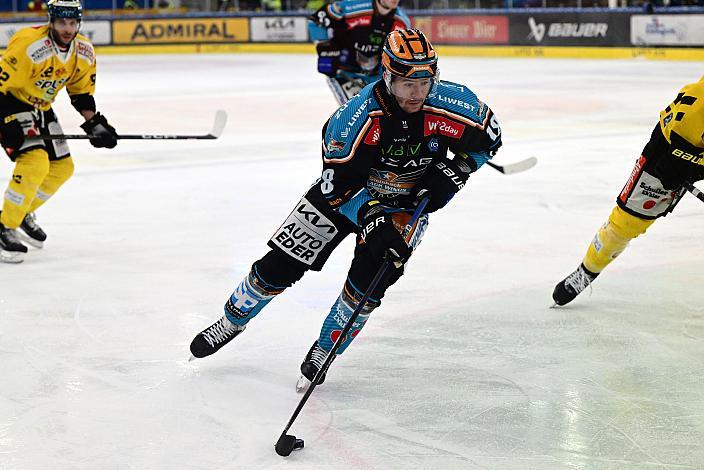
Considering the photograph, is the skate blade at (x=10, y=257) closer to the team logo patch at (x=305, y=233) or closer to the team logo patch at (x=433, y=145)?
the team logo patch at (x=305, y=233)

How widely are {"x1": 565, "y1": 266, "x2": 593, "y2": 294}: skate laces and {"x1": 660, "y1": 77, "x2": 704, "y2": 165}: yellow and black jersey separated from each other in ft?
2.26

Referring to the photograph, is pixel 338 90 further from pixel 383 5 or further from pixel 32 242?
pixel 32 242

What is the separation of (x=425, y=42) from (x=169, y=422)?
140cm

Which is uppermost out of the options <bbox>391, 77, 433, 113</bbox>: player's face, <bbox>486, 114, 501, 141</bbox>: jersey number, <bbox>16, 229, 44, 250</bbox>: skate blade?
<bbox>391, 77, 433, 113</bbox>: player's face

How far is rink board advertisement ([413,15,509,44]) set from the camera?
1838 centimetres

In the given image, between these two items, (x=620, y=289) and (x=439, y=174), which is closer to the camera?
(x=439, y=174)

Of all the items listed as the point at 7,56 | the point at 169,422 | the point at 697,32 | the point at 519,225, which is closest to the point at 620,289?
the point at 519,225

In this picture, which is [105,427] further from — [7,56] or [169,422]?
[7,56]

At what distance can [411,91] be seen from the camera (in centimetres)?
309

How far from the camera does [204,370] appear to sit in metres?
3.62

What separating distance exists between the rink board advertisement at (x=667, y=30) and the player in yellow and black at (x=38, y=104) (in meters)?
12.0

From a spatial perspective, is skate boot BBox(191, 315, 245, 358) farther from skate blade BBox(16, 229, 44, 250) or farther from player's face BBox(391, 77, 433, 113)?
skate blade BBox(16, 229, 44, 250)

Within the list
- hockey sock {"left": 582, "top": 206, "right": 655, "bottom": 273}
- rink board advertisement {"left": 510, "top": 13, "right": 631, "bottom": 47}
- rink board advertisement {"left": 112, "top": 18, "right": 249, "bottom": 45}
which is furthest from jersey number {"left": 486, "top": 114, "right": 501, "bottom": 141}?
rink board advertisement {"left": 112, "top": 18, "right": 249, "bottom": 45}

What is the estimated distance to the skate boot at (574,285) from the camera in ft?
13.9
